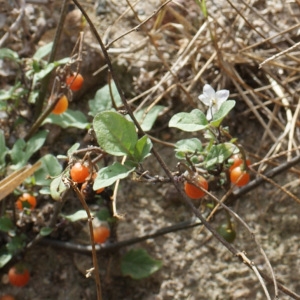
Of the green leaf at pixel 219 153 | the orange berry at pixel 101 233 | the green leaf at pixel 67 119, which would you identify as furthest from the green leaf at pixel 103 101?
the green leaf at pixel 219 153

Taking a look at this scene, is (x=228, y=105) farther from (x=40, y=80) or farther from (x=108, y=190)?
(x=40, y=80)

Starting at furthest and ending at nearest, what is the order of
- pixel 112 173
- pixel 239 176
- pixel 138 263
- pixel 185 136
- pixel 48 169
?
pixel 185 136 → pixel 138 263 → pixel 48 169 → pixel 239 176 → pixel 112 173

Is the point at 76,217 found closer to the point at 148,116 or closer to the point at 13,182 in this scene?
the point at 13,182

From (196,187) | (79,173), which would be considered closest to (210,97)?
(196,187)

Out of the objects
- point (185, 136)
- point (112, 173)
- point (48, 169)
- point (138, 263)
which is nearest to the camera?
point (112, 173)

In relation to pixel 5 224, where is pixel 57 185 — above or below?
above

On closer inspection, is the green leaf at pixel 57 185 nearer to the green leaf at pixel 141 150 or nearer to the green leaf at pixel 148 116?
the green leaf at pixel 141 150

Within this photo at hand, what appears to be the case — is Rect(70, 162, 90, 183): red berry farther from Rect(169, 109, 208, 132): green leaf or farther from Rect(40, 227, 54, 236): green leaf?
Rect(40, 227, 54, 236): green leaf

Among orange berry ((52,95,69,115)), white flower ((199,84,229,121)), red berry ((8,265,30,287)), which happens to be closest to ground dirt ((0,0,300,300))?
red berry ((8,265,30,287))
